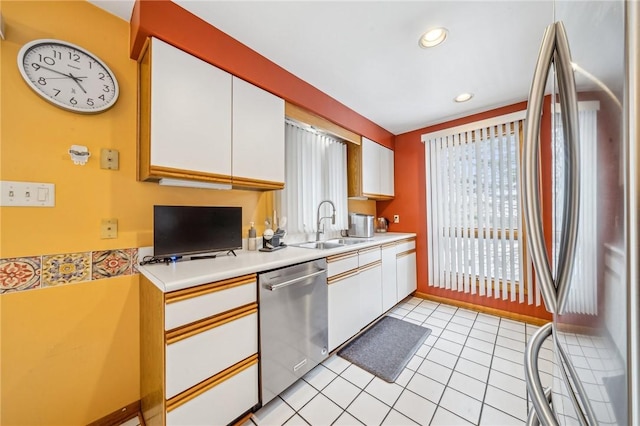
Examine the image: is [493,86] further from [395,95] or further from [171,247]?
[171,247]

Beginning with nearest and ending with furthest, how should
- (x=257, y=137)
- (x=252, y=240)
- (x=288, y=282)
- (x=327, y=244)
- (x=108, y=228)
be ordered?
(x=108, y=228), (x=288, y=282), (x=257, y=137), (x=252, y=240), (x=327, y=244)

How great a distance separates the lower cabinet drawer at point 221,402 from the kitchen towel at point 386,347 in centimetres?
88

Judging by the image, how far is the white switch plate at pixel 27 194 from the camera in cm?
107

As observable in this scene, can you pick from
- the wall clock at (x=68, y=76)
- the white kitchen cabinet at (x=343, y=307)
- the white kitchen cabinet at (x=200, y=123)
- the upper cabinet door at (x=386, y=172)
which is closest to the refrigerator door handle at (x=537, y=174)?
the white kitchen cabinet at (x=343, y=307)

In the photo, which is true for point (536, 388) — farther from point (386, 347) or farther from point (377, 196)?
point (377, 196)

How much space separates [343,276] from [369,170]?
5.03 ft

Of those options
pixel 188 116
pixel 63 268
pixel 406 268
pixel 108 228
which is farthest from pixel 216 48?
pixel 406 268

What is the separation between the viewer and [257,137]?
168cm

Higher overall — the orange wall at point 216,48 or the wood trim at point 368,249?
the orange wall at point 216,48

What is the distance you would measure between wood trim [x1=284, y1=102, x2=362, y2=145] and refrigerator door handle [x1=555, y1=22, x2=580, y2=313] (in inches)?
68.1

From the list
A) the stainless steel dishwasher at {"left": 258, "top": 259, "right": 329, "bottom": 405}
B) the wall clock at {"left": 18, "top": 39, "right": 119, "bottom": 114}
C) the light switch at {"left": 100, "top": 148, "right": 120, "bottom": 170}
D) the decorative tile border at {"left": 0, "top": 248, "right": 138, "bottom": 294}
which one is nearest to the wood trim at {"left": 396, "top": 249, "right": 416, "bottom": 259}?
the stainless steel dishwasher at {"left": 258, "top": 259, "right": 329, "bottom": 405}

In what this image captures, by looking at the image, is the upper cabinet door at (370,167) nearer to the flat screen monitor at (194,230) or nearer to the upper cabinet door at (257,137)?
the upper cabinet door at (257,137)

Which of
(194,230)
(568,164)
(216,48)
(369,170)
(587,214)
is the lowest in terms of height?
(194,230)

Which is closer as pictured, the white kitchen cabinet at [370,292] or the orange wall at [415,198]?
the white kitchen cabinet at [370,292]
